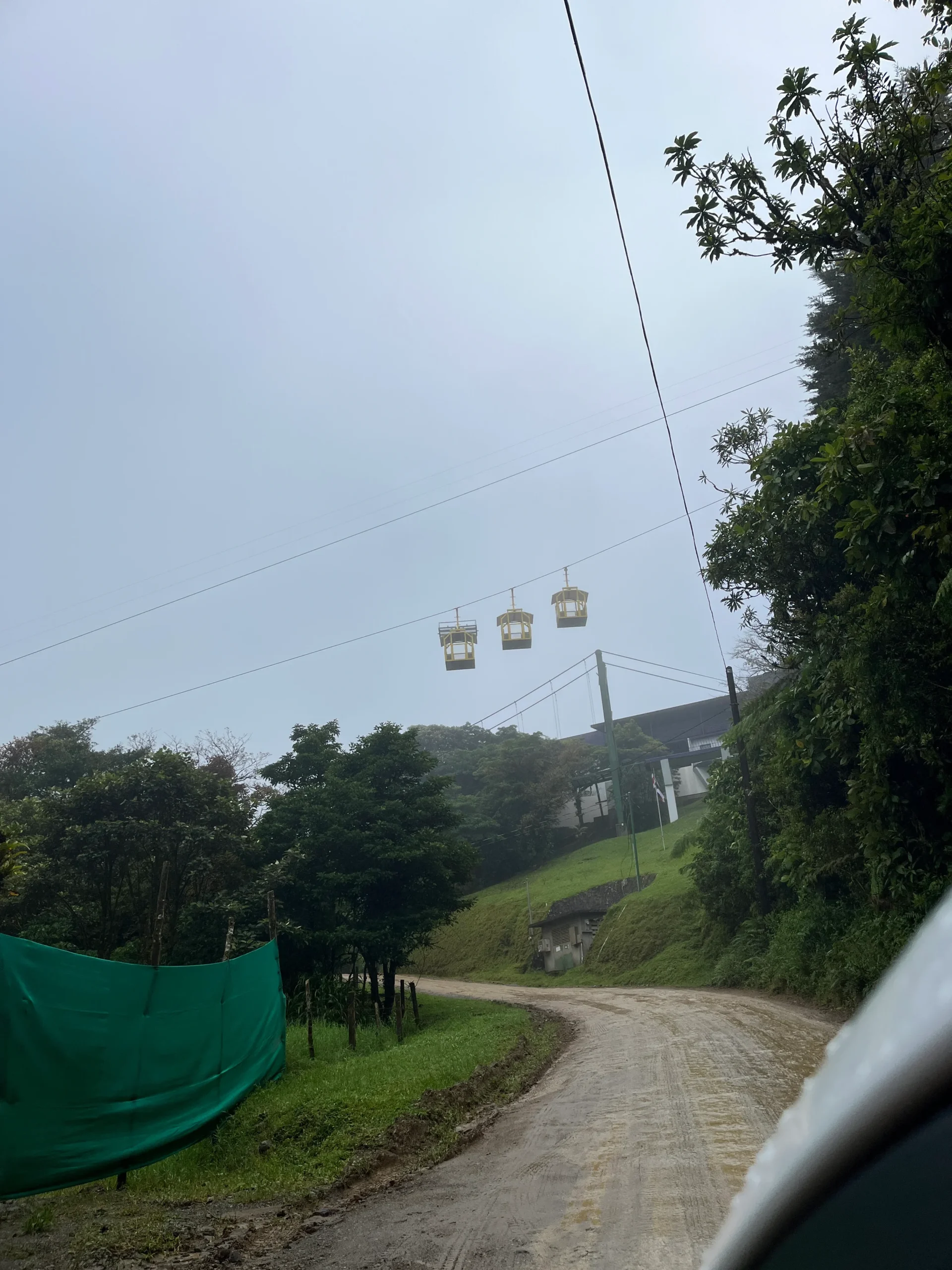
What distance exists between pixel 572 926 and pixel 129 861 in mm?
17649

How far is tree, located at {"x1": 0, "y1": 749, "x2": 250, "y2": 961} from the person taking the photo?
19625 millimetres

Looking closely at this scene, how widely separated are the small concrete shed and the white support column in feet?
46.0

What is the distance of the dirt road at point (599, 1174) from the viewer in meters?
4.37

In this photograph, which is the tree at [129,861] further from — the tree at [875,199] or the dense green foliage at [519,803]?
the dense green foliage at [519,803]

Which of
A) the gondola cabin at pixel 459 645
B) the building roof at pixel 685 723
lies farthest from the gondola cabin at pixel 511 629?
the building roof at pixel 685 723

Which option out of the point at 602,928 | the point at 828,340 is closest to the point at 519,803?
the point at 602,928

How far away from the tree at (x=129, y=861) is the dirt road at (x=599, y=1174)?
12690 millimetres

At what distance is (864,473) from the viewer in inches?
281

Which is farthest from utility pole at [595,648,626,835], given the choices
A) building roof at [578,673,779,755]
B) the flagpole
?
building roof at [578,673,779,755]

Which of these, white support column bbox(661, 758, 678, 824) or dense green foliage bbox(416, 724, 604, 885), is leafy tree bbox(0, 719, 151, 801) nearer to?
dense green foliage bbox(416, 724, 604, 885)

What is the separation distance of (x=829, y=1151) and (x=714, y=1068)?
9132 mm

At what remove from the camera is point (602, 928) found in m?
31.1

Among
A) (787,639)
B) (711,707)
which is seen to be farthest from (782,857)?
(711,707)

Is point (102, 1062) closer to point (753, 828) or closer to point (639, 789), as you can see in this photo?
point (753, 828)
